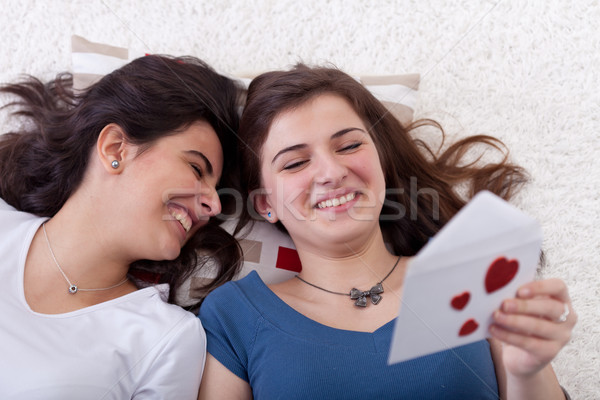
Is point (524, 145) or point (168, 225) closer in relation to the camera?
point (168, 225)

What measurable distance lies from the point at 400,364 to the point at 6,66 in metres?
1.56

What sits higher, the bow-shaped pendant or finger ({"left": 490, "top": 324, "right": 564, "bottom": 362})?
finger ({"left": 490, "top": 324, "right": 564, "bottom": 362})

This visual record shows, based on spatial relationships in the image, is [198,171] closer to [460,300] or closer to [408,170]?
[408,170]

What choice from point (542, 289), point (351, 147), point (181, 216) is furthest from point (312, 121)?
point (542, 289)

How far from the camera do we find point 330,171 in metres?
1.18

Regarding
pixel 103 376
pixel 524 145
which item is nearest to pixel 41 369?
pixel 103 376

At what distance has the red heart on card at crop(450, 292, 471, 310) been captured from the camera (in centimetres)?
76

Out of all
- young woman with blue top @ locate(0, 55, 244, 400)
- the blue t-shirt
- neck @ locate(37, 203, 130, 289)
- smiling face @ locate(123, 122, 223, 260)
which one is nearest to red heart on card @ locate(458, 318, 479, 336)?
the blue t-shirt

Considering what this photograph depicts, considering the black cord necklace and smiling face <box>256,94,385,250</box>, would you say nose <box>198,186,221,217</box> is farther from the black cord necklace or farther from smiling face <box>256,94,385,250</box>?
the black cord necklace

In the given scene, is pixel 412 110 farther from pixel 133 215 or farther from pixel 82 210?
pixel 82 210

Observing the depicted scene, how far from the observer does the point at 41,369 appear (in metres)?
1.09

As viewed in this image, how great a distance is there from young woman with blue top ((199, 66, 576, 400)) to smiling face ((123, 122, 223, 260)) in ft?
0.44

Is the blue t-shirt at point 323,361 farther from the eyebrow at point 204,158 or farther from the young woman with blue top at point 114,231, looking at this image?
the eyebrow at point 204,158

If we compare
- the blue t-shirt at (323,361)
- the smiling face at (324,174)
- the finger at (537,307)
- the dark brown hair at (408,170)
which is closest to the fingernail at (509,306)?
the finger at (537,307)
